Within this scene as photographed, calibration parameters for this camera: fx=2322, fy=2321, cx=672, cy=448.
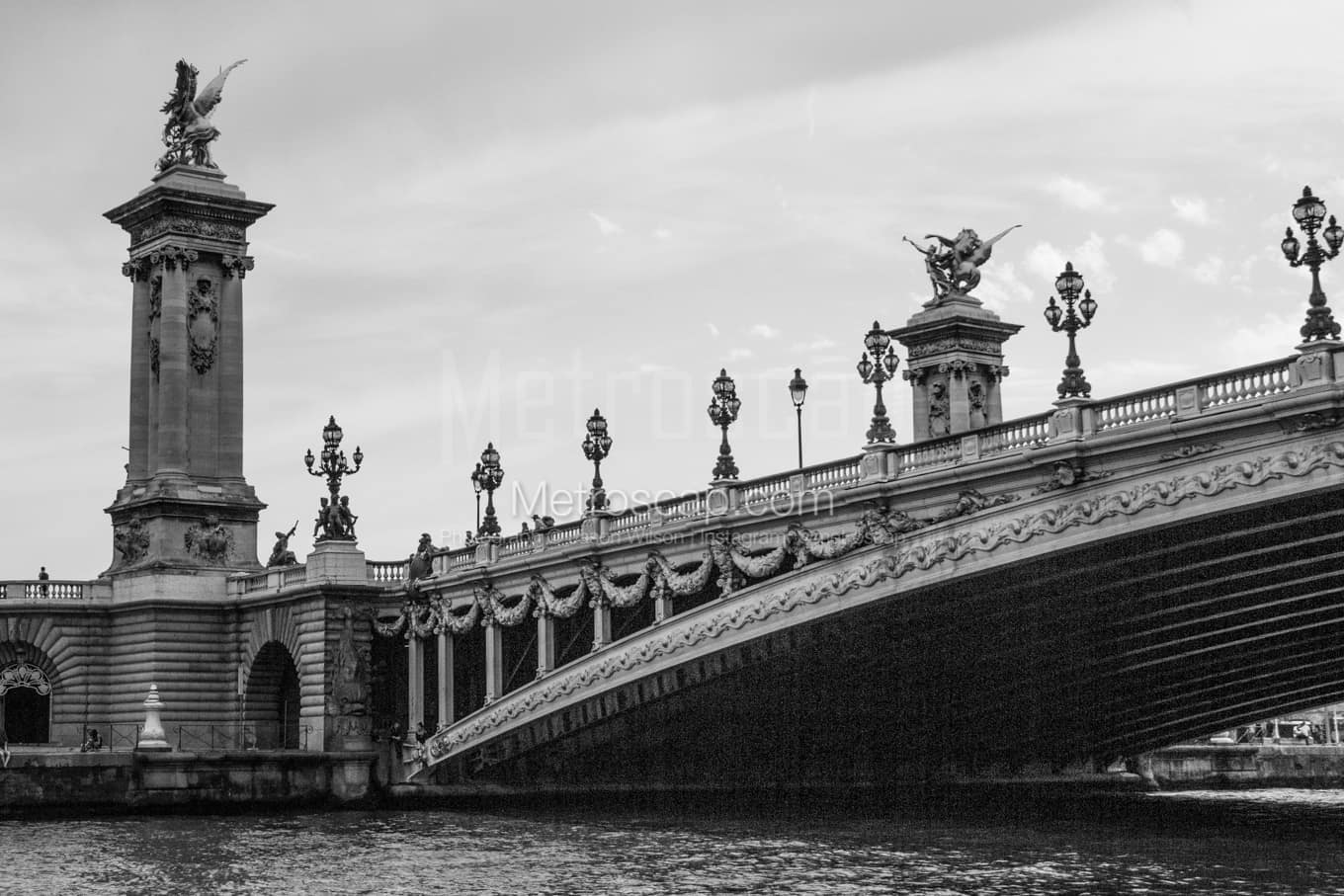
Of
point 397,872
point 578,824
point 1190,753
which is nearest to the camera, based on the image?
point 397,872

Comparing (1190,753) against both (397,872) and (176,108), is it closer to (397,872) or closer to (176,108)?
(176,108)

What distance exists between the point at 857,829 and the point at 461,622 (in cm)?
1962

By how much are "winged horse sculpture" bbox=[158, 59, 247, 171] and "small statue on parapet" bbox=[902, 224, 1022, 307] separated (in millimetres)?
25647

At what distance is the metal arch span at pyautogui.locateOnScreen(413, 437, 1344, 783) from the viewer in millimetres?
47781

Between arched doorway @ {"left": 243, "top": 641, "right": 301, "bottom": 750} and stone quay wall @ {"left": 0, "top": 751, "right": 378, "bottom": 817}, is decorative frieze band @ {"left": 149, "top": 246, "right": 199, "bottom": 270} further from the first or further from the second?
stone quay wall @ {"left": 0, "top": 751, "right": 378, "bottom": 817}

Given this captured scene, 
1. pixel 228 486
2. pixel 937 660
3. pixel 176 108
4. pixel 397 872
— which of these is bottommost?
pixel 397 872

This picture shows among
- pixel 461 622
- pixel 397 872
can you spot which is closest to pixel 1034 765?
pixel 461 622

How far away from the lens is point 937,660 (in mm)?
59969

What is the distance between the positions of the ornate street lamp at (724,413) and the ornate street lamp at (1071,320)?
11.3m

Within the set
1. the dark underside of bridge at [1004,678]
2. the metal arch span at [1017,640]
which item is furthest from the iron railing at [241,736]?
the dark underside of bridge at [1004,678]

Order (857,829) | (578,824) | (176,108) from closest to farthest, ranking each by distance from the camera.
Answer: (857,829) → (578,824) → (176,108)

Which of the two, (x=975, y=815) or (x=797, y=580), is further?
(x=975, y=815)

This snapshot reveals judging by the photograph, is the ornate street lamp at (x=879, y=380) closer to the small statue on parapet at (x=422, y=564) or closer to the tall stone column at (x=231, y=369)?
the small statue on parapet at (x=422, y=564)

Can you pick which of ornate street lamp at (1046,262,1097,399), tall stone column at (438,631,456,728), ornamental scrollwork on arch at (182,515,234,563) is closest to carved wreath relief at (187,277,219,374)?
ornamental scrollwork on arch at (182,515,234,563)
